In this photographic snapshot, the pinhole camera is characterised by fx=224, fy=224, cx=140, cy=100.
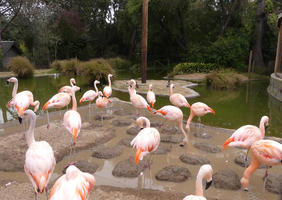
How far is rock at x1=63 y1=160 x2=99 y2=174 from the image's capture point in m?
3.66

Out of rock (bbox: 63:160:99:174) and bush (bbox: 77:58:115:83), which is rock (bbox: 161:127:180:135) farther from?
bush (bbox: 77:58:115:83)

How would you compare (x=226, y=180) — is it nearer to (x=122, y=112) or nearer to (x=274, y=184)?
(x=274, y=184)

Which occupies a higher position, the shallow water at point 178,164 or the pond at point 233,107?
the pond at point 233,107

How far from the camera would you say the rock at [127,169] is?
140 inches

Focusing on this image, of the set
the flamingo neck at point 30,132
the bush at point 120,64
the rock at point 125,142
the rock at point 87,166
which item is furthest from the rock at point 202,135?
the bush at point 120,64

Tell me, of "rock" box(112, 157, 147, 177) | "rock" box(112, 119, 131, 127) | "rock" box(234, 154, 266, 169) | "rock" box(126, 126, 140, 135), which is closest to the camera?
"rock" box(112, 157, 147, 177)

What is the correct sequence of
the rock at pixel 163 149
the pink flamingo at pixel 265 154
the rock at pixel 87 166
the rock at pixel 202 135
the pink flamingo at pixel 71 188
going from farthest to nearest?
the rock at pixel 202 135 → the rock at pixel 163 149 → the rock at pixel 87 166 → the pink flamingo at pixel 265 154 → the pink flamingo at pixel 71 188

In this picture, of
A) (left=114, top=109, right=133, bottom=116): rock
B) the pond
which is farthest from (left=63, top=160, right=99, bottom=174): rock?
the pond

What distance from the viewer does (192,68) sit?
18.3 m

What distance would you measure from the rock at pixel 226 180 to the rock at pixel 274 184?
400mm

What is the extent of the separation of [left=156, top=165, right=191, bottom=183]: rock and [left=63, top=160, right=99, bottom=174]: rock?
3.47ft

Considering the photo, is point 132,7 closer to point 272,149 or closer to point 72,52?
point 72,52

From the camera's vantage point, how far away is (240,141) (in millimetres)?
3461

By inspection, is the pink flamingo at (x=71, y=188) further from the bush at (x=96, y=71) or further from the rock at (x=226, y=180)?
the bush at (x=96, y=71)
